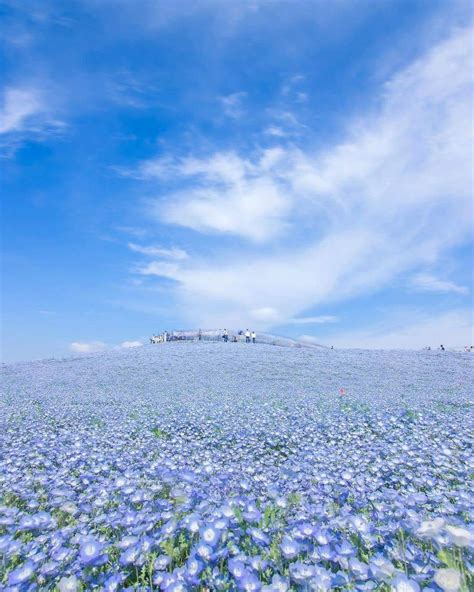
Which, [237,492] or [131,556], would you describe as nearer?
[131,556]

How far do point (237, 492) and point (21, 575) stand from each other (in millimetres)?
2326

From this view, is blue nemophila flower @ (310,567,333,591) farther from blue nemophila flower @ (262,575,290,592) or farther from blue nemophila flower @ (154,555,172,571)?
blue nemophila flower @ (154,555,172,571)

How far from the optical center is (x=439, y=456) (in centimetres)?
521

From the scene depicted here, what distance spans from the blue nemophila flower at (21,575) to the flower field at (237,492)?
0.04 ft

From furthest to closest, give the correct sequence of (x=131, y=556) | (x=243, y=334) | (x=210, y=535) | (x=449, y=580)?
(x=243, y=334)
(x=210, y=535)
(x=131, y=556)
(x=449, y=580)

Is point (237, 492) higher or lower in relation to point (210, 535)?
lower

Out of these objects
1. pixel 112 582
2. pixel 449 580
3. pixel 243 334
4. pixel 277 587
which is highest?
pixel 243 334

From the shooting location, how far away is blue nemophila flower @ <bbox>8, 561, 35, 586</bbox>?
8.33 ft

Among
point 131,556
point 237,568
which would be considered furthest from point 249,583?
point 131,556

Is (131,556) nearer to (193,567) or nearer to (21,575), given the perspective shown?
(193,567)

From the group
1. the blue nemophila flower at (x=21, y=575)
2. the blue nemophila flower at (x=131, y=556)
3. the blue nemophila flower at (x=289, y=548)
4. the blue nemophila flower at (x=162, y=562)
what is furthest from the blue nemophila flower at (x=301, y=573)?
the blue nemophila flower at (x=21, y=575)

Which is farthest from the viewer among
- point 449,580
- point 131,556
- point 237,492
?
point 237,492

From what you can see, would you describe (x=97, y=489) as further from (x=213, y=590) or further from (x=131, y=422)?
(x=131, y=422)

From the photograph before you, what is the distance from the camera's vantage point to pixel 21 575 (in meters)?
2.57
